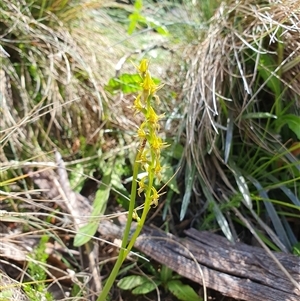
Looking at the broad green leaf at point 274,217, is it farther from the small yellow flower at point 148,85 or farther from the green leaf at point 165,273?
the small yellow flower at point 148,85

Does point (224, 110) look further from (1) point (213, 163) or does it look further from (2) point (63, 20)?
(2) point (63, 20)

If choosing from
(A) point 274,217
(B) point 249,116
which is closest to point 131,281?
(A) point 274,217

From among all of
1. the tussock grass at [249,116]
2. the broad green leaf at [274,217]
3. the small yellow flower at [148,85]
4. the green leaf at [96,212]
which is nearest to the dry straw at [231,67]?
the tussock grass at [249,116]

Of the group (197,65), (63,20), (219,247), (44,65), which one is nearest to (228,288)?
(219,247)

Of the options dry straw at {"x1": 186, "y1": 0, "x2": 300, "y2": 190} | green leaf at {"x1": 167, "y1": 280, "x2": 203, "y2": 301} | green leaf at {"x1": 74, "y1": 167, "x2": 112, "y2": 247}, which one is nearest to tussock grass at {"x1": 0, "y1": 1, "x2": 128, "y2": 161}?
green leaf at {"x1": 74, "y1": 167, "x2": 112, "y2": 247}

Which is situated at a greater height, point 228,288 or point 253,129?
point 253,129

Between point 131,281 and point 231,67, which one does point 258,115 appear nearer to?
point 231,67
